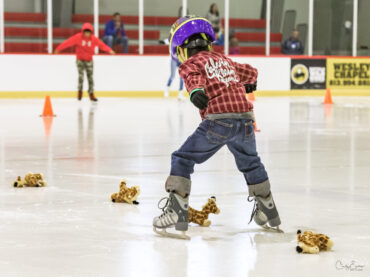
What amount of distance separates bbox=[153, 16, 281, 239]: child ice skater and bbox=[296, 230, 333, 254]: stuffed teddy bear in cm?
53

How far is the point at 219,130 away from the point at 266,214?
58 centimetres

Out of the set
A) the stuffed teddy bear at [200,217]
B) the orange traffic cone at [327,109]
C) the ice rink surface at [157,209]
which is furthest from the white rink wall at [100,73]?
the stuffed teddy bear at [200,217]

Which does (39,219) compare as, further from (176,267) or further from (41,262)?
(176,267)

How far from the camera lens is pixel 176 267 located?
3654 mm

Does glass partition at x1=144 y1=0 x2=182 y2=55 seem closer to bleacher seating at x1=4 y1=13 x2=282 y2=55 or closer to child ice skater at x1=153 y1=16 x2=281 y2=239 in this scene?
bleacher seating at x1=4 y1=13 x2=282 y2=55

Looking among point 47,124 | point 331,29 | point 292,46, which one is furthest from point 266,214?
point 331,29

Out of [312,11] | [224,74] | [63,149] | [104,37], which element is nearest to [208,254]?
[224,74]

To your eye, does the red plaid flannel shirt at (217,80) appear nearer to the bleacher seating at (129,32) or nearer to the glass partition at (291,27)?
the bleacher seating at (129,32)

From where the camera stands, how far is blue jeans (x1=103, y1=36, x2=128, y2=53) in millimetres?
23420

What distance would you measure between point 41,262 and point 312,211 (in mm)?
2096

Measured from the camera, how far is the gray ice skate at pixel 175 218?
4367mm

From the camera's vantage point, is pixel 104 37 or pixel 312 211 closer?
pixel 312 211

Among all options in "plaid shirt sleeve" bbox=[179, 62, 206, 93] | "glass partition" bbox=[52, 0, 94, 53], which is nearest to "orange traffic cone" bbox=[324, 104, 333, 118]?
"glass partition" bbox=[52, 0, 94, 53]

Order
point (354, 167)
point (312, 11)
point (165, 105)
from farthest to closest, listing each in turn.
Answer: point (312, 11) → point (165, 105) → point (354, 167)
